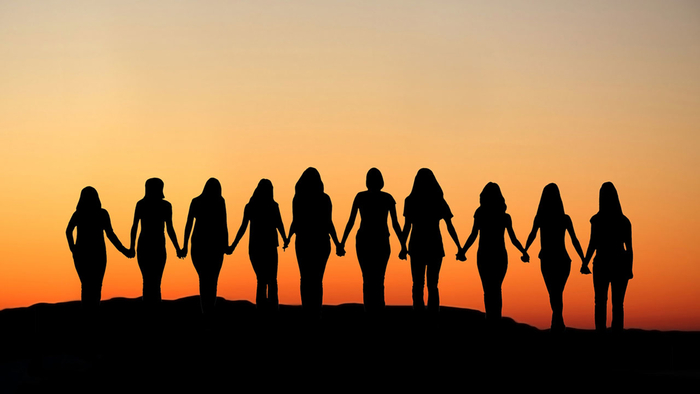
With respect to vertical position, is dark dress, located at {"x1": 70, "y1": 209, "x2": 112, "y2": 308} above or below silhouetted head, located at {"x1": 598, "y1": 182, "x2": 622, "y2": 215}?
below

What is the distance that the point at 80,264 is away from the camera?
20594mm

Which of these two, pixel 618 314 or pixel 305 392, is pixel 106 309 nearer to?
pixel 305 392

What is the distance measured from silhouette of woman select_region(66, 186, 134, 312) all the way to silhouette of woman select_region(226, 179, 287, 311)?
306cm

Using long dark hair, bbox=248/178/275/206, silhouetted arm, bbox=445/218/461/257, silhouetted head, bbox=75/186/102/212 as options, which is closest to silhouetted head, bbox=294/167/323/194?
long dark hair, bbox=248/178/275/206

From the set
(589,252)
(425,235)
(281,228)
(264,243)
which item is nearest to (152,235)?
(264,243)

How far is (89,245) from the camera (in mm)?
20641

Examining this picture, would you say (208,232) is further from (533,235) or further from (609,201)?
(609,201)

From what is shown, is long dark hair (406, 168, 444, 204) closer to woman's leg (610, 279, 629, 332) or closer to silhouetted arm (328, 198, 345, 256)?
silhouetted arm (328, 198, 345, 256)

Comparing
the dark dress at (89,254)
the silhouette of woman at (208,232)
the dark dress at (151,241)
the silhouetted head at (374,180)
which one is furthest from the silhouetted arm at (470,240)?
the dark dress at (89,254)

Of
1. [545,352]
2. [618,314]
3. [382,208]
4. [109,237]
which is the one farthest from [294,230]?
[618,314]

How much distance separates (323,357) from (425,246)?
3801mm

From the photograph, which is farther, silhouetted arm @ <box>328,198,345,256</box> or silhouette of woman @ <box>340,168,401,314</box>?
silhouetted arm @ <box>328,198,345,256</box>

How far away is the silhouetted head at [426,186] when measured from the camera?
791 inches

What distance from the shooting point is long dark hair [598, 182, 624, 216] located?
69.4 feet
